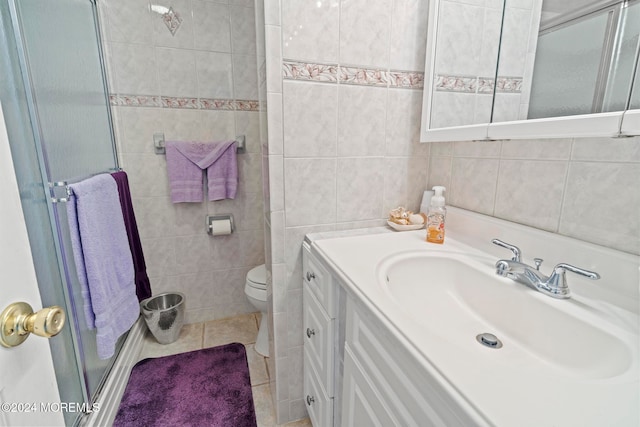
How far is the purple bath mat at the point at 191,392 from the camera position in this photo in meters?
1.30

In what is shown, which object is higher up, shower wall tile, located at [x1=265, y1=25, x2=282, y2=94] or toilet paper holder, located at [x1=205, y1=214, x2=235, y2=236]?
shower wall tile, located at [x1=265, y1=25, x2=282, y2=94]

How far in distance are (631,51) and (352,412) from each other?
1.06m

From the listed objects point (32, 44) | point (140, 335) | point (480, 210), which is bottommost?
point (140, 335)

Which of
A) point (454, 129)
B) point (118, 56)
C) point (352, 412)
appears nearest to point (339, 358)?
point (352, 412)

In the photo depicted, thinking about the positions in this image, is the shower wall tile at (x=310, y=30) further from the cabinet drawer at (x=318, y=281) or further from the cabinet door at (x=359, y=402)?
the cabinet door at (x=359, y=402)

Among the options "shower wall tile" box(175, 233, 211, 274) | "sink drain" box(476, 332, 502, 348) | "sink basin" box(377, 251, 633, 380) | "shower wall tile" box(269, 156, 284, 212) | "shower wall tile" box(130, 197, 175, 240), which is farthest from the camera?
"shower wall tile" box(175, 233, 211, 274)

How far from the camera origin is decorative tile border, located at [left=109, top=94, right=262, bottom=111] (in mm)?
1643

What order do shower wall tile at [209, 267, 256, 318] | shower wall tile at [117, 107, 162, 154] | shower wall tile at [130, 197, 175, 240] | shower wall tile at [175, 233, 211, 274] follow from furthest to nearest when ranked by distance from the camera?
shower wall tile at [209, 267, 256, 318] → shower wall tile at [175, 233, 211, 274] → shower wall tile at [130, 197, 175, 240] → shower wall tile at [117, 107, 162, 154]

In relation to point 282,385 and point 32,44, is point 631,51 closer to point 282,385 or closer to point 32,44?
point 282,385

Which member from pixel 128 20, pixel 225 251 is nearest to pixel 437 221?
pixel 225 251

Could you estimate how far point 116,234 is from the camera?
4.06 feet

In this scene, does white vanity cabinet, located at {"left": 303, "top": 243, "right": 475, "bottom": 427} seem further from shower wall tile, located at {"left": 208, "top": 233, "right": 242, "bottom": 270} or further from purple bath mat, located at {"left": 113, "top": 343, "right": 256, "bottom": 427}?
shower wall tile, located at {"left": 208, "top": 233, "right": 242, "bottom": 270}

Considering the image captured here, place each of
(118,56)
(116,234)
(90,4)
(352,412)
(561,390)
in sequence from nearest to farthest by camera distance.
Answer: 1. (561,390)
2. (352,412)
3. (116,234)
4. (90,4)
5. (118,56)

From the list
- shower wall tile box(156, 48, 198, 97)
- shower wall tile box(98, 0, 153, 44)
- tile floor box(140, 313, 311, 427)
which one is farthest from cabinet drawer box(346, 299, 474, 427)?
shower wall tile box(98, 0, 153, 44)
